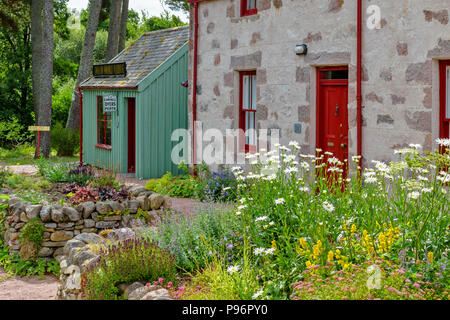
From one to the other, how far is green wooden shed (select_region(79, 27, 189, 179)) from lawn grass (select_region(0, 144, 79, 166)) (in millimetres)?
3669

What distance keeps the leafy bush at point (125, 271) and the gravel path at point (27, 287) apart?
168 cm

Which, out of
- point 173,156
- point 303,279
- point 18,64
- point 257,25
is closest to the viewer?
point 303,279

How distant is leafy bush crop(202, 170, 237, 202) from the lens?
11.5 meters

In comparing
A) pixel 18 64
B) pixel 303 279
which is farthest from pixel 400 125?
pixel 18 64

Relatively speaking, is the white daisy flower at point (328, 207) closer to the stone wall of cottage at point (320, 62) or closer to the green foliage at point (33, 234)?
the stone wall of cottage at point (320, 62)

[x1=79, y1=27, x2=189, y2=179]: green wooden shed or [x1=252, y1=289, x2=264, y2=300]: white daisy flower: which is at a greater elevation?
[x1=79, y1=27, x2=189, y2=179]: green wooden shed

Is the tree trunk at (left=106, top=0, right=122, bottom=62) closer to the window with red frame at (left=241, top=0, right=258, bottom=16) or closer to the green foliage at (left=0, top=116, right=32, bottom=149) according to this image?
the green foliage at (left=0, top=116, right=32, bottom=149)

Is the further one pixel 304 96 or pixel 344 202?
pixel 304 96

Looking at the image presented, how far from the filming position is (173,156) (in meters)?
15.0

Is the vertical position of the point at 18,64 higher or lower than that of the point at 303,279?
higher

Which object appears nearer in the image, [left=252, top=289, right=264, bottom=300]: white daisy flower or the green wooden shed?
[left=252, top=289, right=264, bottom=300]: white daisy flower

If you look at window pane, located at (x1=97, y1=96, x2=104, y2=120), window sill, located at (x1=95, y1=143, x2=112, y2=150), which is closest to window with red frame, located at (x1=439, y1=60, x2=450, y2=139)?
window sill, located at (x1=95, y1=143, x2=112, y2=150)

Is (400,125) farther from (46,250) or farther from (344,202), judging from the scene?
(46,250)
